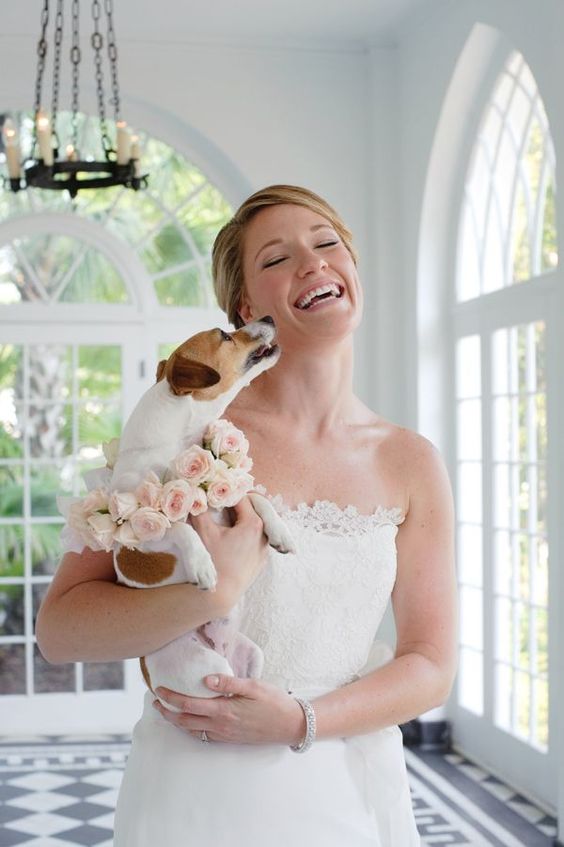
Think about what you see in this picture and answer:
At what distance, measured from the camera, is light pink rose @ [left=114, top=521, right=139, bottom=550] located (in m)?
1.52

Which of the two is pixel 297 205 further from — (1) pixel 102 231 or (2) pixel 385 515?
(1) pixel 102 231

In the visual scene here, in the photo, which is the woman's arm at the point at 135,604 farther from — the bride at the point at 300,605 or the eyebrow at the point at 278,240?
the eyebrow at the point at 278,240

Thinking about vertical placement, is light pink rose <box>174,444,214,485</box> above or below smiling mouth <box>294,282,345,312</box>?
below

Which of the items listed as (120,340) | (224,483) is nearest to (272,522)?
(224,483)

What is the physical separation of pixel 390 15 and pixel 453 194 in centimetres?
99

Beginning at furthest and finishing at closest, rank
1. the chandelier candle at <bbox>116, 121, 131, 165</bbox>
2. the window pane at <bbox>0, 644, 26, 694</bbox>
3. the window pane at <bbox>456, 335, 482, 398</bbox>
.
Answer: the window pane at <bbox>0, 644, 26, 694</bbox>
the window pane at <bbox>456, 335, 482, 398</bbox>
the chandelier candle at <bbox>116, 121, 131, 165</bbox>

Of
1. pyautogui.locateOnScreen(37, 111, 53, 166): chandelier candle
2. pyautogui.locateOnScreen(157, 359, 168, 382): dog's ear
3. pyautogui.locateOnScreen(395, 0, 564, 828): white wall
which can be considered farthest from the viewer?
pyautogui.locateOnScreen(395, 0, 564, 828): white wall

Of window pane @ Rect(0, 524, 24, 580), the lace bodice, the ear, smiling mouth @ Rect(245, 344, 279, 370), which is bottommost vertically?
window pane @ Rect(0, 524, 24, 580)

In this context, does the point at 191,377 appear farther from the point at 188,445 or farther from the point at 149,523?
the point at 149,523

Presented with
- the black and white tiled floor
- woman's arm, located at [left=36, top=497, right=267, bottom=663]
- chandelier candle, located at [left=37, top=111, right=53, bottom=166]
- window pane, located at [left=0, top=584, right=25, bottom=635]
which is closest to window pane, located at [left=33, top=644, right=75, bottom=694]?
window pane, located at [left=0, top=584, right=25, bottom=635]

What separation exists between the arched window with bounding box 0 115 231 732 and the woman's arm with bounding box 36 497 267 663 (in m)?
5.20

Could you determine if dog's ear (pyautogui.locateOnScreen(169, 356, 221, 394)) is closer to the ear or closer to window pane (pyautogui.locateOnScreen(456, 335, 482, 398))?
the ear

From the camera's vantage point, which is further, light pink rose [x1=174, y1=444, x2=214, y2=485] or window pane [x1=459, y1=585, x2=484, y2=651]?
window pane [x1=459, y1=585, x2=484, y2=651]

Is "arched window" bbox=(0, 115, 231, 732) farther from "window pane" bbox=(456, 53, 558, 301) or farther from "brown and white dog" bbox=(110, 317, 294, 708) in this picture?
"brown and white dog" bbox=(110, 317, 294, 708)
